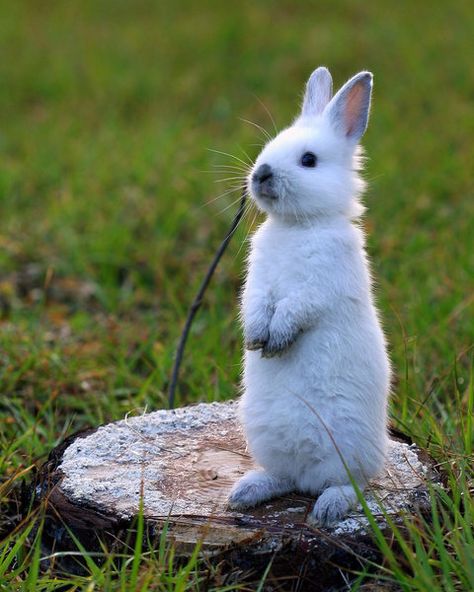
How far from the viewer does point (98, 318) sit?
16.8 feet

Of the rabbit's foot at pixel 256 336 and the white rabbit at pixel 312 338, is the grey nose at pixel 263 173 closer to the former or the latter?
the white rabbit at pixel 312 338

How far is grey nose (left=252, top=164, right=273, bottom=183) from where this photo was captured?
2.68 meters

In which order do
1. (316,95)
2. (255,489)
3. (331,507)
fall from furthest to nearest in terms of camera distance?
(316,95) → (255,489) → (331,507)

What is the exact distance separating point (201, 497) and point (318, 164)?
3.47 ft

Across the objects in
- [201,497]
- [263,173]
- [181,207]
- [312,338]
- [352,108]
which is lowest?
[201,497]

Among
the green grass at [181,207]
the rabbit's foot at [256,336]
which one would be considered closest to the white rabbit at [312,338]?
the rabbit's foot at [256,336]

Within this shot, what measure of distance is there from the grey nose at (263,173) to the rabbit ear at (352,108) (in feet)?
0.93

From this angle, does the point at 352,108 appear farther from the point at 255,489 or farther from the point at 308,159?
the point at 255,489

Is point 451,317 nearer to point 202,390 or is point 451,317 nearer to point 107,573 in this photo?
point 202,390

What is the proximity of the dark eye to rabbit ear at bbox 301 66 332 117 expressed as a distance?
0.81ft

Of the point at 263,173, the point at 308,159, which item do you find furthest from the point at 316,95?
the point at 263,173

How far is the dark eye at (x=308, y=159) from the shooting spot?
8.93 feet

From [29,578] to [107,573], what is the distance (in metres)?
0.29

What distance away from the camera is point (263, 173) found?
2680mm
